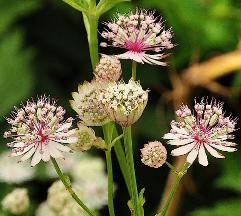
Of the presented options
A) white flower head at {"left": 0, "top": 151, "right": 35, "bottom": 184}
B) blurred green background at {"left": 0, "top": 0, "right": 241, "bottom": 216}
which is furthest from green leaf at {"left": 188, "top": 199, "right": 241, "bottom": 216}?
white flower head at {"left": 0, "top": 151, "right": 35, "bottom": 184}

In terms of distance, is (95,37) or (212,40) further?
(212,40)

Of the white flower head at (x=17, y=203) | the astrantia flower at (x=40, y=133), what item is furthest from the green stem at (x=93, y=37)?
the white flower head at (x=17, y=203)

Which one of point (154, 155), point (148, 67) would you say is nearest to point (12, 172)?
point (154, 155)

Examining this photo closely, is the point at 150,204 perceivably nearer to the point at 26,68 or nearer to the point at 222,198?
the point at 222,198

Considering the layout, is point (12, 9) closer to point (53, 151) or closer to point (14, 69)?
point (14, 69)

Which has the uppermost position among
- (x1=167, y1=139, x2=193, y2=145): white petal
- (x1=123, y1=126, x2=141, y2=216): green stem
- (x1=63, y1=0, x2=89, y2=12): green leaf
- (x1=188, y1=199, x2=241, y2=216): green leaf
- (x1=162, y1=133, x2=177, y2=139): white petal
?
(x1=63, y1=0, x2=89, y2=12): green leaf

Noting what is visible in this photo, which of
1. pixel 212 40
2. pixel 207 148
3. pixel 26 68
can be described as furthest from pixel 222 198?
pixel 207 148

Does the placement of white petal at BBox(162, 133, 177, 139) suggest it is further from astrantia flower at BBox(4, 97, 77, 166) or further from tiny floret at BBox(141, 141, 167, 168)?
astrantia flower at BBox(4, 97, 77, 166)
